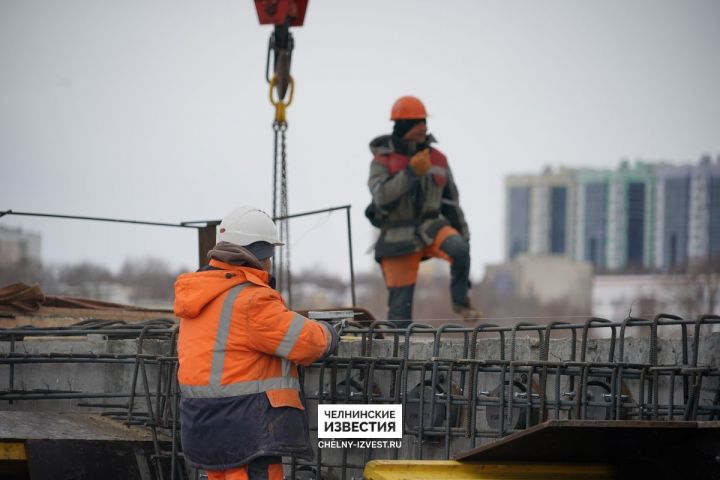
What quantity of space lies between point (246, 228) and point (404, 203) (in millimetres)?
4554

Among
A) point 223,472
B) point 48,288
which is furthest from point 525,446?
point 48,288

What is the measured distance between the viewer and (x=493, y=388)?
781 cm

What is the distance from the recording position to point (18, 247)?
485 inches

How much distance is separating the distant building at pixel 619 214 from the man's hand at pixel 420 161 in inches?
3882

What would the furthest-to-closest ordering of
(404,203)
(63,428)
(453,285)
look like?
(453,285) → (404,203) → (63,428)

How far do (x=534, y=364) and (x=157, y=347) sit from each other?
8.09ft

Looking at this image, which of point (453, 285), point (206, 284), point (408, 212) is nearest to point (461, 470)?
point (206, 284)

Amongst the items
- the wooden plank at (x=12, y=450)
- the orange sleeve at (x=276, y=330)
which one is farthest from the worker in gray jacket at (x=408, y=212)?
the orange sleeve at (x=276, y=330)

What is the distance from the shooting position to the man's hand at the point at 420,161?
11016 millimetres

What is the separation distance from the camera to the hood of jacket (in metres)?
6.61

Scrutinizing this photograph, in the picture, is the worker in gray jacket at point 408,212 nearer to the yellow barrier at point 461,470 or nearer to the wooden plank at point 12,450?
the wooden plank at point 12,450

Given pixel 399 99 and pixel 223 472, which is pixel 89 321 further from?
pixel 399 99

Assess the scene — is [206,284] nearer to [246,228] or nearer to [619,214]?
[246,228]

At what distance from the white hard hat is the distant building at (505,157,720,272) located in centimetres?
10280
